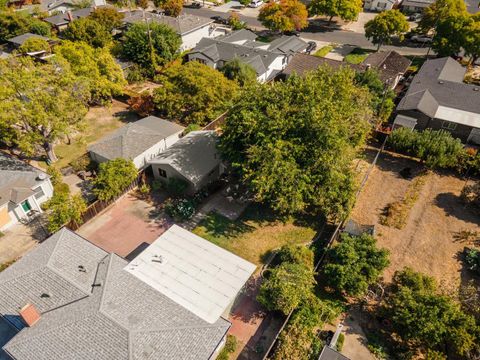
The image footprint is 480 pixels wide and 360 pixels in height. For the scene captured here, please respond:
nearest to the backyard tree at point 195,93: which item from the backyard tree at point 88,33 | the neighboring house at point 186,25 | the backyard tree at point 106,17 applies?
the neighboring house at point 186,25

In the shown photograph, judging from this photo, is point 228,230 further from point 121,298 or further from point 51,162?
point 51,162

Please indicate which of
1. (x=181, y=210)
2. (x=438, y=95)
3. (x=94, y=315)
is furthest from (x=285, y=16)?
(x=94, y=315)

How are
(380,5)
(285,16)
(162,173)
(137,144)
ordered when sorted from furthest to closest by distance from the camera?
(380,5), (285,16), (137,144), (162,173)

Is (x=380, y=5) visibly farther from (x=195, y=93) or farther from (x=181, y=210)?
(x=181, y=210)

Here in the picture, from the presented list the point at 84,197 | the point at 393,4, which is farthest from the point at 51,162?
the point at 393,4

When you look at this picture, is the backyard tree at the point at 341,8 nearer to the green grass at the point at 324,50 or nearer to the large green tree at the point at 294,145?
the green grass at the point at 324,50
